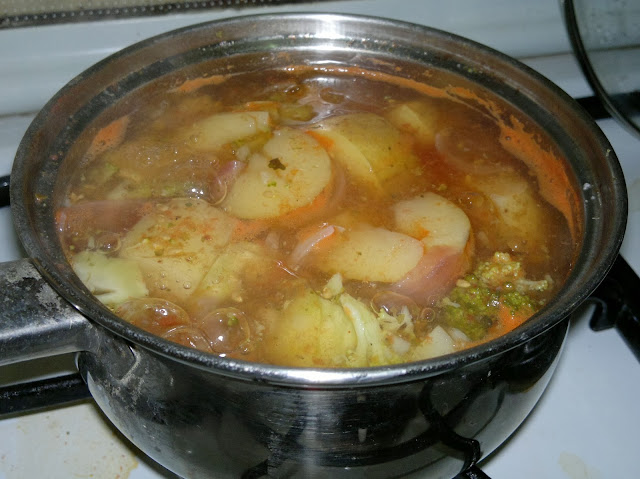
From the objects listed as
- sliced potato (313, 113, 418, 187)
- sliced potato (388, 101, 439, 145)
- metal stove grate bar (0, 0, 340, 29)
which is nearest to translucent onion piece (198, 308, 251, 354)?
sliced potato (313, 113, 418, 187)

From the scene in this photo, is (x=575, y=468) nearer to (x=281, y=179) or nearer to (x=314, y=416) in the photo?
(x=314, y=416)

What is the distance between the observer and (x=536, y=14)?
1956 mm

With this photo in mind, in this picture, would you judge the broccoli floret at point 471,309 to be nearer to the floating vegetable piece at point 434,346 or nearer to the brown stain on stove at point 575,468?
the floating vegetable piece at point 434,346

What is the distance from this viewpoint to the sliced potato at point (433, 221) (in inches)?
44.0

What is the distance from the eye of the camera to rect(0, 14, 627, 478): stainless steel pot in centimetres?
79

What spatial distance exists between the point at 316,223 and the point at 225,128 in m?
0.32

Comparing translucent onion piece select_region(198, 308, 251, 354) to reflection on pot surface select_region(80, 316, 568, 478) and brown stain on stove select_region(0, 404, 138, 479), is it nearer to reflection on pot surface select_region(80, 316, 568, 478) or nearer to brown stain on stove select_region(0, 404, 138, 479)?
reflection on pot surface select_region(80, 316, 568, 478)

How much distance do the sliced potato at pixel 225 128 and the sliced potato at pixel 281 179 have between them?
0.06 metres

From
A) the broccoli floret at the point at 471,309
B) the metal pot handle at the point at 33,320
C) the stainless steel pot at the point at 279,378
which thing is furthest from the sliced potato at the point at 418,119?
the metal pot handle at the point at 33,320

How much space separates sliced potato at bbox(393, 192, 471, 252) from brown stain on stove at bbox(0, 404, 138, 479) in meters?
0.69

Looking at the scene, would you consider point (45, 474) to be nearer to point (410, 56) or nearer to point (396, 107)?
point (396, 107)

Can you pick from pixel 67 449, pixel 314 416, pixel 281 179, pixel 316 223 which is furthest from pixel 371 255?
pixel 67 449

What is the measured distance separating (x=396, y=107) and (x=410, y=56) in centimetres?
13

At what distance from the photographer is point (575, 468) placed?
48.1 inches
